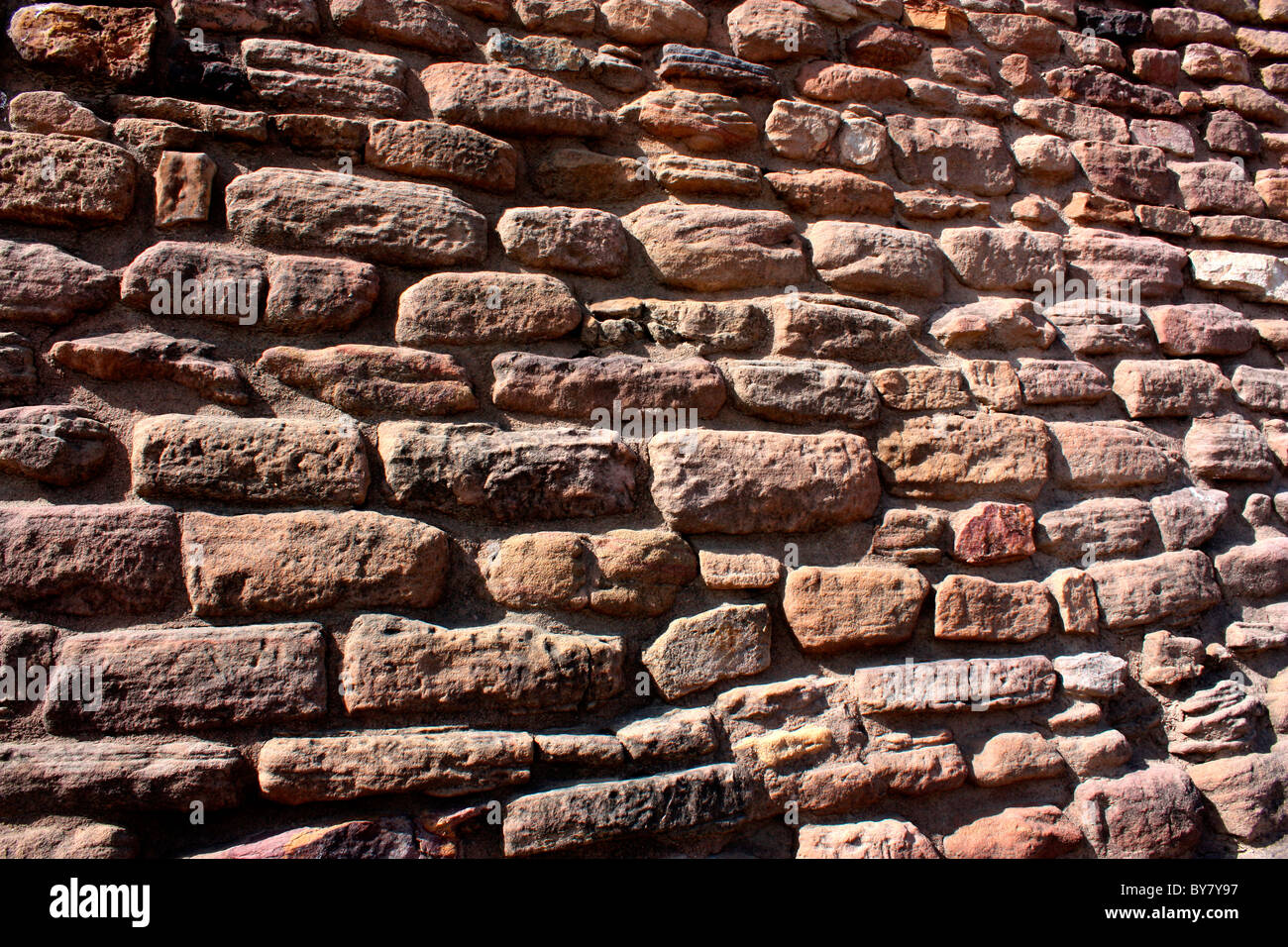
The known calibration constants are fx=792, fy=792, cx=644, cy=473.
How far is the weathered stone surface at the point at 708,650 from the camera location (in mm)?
1557

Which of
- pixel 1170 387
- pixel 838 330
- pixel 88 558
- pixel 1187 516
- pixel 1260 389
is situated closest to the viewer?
pixel 88 558

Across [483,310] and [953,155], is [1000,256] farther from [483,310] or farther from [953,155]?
[483,310]

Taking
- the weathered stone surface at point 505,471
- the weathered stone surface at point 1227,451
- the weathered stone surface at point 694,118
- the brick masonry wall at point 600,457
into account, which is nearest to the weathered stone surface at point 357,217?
the brick masonry wall at point 600,457

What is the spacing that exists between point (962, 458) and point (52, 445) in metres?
1.81

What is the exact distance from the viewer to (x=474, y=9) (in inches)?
71.9

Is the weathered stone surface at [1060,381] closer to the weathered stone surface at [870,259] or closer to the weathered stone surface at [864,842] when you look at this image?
the weathered stone surface at [870,259]

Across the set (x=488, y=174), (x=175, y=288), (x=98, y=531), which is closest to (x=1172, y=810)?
(x=488, y=174)

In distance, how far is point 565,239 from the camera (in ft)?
5.71

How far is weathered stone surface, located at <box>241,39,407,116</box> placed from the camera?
64.4 inches

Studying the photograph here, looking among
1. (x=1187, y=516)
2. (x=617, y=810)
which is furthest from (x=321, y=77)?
(x=1187, y=516)

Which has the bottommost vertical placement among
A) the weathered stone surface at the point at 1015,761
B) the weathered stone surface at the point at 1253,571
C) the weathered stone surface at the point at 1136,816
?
the weathered stone surface at the point at 1136,816

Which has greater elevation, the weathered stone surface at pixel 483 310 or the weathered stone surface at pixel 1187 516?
the weathered stone surface at pixel 483 310

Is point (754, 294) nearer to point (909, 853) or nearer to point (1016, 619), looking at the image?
point (1016, 619)

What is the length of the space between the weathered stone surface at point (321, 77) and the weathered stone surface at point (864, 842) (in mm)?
1729
